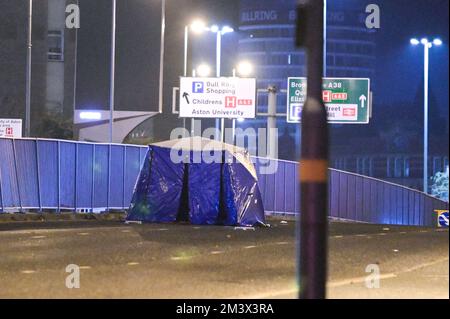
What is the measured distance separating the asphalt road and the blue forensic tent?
66.3 inches

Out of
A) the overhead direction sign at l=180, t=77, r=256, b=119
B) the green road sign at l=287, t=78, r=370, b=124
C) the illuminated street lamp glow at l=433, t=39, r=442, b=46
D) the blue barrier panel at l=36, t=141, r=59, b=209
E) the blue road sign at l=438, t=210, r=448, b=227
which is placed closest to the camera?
the blue barrier panel at l=36, t=141, r=59, b=209

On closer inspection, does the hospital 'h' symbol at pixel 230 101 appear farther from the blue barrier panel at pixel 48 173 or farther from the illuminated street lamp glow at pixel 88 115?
the illuminated street lamp glow at pixel 88 115

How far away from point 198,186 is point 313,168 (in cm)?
1322

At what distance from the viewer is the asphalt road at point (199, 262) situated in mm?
9367

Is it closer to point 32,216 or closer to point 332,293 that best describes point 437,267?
point 332,293

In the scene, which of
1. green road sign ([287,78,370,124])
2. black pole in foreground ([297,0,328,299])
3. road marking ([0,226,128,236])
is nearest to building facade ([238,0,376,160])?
green road sign ([287,78,370,124])

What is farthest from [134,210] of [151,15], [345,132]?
[345,132]

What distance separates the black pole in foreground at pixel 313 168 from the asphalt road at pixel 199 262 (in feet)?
6.20

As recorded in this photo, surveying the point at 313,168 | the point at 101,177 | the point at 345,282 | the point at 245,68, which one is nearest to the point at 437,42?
the point at 245,68

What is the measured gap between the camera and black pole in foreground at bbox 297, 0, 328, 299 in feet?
23.1

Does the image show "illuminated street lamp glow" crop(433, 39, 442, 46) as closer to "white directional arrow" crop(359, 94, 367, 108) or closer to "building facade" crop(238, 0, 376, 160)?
"white directional arrow" crop(359, 94, 367, 108)

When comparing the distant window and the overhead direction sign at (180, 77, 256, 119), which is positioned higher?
the distant window

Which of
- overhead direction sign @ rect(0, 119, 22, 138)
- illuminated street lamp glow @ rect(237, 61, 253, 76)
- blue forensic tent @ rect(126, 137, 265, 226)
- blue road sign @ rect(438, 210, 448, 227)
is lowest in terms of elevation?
blue road sign @ rect(438, 210, 448, 227)
